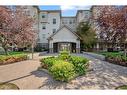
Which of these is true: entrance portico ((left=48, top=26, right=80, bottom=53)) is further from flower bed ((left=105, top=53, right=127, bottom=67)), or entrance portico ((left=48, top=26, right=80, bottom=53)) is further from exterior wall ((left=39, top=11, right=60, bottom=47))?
exterior wall ((left=39, top=11, right=60, bottom=47))

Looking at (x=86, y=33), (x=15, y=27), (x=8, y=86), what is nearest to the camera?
(x=8, y=86)

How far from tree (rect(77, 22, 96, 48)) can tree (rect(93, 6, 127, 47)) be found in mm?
8109

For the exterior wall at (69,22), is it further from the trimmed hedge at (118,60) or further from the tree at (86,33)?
the trimmed hedge at (118,60)

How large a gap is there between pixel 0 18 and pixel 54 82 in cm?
721

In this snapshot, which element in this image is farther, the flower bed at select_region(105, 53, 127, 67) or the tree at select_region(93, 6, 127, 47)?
the flower bed at select_region(105, 53, 127, 67)

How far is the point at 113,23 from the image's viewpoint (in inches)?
475

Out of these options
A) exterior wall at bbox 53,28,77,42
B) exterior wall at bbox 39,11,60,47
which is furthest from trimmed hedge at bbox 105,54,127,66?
exterior wall at bbox 39,11,60,47

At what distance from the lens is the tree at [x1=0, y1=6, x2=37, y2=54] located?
13.7m

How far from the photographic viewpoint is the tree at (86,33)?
21.6 metres

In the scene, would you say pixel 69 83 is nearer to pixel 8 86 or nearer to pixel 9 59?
pixel 8 86

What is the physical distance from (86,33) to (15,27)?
551 inches

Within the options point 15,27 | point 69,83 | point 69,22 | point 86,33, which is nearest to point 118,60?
point 69,83
